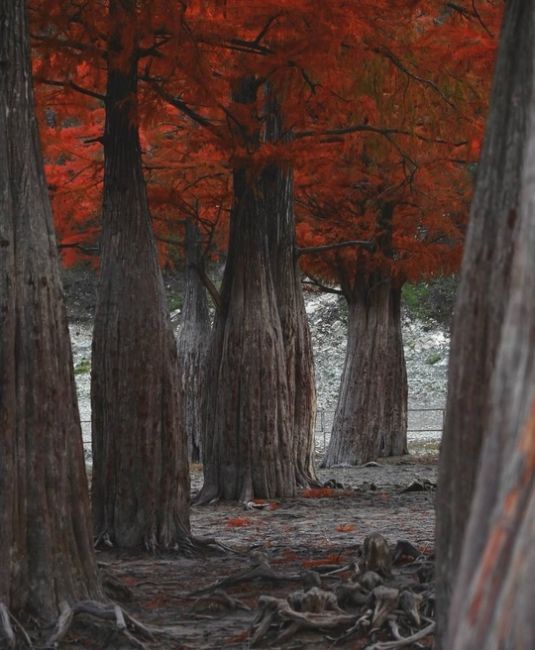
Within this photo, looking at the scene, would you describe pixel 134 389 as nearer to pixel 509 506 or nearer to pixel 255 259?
pixel 255 259

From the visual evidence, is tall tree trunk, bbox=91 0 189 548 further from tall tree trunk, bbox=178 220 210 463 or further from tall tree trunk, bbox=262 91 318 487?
tall tree trunk, bbox=178 220 210 463

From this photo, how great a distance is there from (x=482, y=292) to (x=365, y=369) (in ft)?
69.6

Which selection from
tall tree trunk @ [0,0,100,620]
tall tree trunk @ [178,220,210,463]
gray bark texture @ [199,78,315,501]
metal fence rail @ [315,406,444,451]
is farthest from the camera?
metal fence rail @ [315,406,444,451]

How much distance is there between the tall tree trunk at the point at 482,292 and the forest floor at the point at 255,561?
255 cm

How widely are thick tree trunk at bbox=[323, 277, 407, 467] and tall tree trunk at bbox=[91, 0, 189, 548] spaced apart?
1388 cm

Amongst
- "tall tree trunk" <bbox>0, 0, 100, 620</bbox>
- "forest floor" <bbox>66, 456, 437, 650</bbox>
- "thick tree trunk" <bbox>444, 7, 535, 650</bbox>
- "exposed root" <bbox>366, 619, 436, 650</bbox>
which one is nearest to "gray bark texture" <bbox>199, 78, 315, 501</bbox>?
"forest floor" <bbox>66, 456, 437, 650</bbox>

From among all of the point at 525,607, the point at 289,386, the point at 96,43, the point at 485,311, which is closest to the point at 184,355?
the point at 289,386

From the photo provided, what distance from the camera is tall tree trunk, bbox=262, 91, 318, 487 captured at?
1858 cm

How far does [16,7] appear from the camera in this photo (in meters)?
8.34

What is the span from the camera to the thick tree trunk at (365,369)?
25.9 meters

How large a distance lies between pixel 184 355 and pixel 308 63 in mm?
14218

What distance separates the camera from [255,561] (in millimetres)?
10070

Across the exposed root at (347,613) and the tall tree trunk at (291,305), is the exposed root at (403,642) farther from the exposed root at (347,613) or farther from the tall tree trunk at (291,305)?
the tall tree trunk at (291,305)

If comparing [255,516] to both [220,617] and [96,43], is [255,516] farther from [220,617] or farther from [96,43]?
[220,617]
